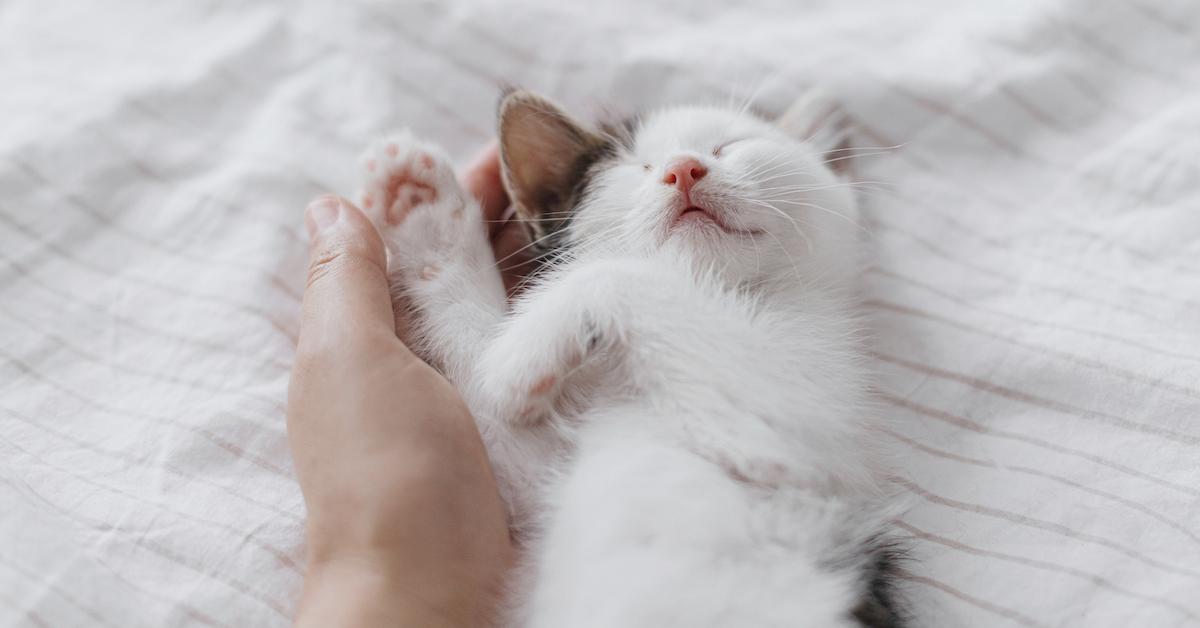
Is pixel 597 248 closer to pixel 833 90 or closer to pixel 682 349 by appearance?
pixel 682 349

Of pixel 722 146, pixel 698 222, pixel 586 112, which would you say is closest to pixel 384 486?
pixel 698 222

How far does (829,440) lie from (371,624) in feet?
2.12

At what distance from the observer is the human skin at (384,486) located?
1.11 m

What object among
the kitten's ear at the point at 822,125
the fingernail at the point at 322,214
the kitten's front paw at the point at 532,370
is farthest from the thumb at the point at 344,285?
the kitten's ear at the point at 822,125

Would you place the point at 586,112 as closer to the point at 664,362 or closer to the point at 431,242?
the point at 431,242

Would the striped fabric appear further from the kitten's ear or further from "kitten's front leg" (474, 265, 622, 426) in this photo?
"kitten's front leg" (474, 265, 622, 426)

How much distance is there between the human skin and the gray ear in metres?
0.40

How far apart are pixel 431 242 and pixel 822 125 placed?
0.82 meters

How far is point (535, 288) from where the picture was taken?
1400 millimetres

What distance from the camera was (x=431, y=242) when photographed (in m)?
1.47

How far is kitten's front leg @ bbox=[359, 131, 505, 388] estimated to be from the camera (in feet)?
4.54

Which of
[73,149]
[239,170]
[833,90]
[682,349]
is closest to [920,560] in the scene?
[682,349]

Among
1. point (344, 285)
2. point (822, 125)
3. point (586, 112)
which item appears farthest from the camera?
point (586, 112)

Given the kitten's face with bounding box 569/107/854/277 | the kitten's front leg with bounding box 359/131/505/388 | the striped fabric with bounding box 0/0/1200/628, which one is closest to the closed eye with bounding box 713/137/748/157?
the kitten's face with bounding box 569/107/854/277
